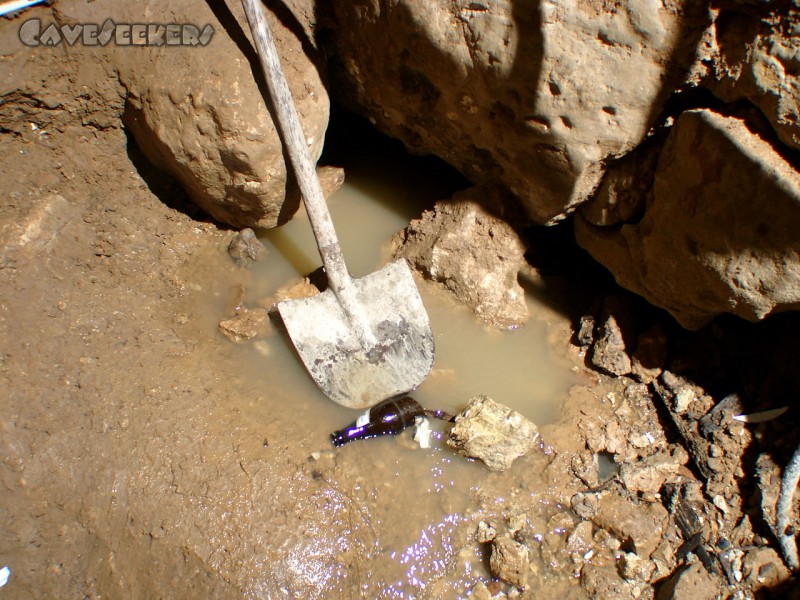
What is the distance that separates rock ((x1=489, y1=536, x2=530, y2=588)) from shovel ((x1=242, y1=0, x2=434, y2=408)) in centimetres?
88

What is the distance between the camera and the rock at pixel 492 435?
9.21ft

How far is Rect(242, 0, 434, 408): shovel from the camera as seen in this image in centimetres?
297

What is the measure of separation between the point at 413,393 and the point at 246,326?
975 millimetres

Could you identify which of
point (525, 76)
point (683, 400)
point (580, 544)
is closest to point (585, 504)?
point (580, 544)

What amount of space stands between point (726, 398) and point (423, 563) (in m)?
1.72

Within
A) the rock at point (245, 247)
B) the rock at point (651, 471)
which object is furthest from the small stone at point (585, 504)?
the rock at point (245, 247)

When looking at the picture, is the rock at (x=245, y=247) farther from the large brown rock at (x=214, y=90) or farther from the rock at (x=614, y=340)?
the rock at (x=614, y=340)

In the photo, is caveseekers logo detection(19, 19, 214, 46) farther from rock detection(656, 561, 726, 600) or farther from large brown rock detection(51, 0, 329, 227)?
rock detection(656, 561, 726, 600)

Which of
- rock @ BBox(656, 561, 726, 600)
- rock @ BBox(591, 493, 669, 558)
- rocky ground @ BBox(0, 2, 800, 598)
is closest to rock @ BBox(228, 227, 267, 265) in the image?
rocky ground @ BBox(0, 2, 800, 598)

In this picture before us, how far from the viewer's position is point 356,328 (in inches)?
119

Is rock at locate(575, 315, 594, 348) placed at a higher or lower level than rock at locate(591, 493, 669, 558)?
higher

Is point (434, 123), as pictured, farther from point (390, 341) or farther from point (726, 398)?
point (726, 398)

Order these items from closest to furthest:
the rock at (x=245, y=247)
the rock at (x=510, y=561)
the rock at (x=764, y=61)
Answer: the rock at (x=764, y=61) < the rock at (x=510, y=561) < the rock at (x=245, y=247)

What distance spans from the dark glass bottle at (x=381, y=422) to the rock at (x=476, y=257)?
0.74 metres
